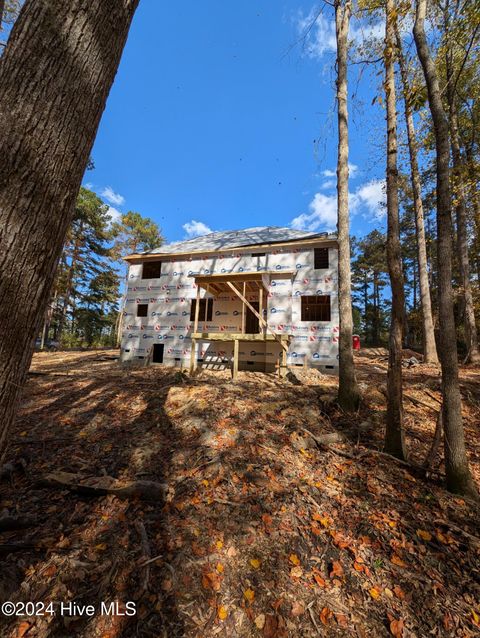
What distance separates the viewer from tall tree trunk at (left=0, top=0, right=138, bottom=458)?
1357 millimetres

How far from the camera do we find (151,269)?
15188 millimetres

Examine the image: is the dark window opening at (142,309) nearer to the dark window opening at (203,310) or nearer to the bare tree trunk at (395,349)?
the dark window opening at (203,310)

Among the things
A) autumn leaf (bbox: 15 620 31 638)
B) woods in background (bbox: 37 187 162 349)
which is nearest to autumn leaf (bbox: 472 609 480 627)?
autumn leaf (bbox: 15 620 31 638)

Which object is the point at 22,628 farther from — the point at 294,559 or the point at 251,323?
the point at 251,323

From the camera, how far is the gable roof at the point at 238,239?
13.5 m

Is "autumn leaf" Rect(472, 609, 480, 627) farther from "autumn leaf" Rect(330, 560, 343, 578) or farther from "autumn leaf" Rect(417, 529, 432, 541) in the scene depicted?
"autumn leaf" Rect(330, 560, 343, 578)

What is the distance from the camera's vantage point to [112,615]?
6.89 feet

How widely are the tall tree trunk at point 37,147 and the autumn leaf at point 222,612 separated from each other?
2.12 m

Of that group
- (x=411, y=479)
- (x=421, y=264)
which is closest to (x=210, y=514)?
(x=411, y=479)

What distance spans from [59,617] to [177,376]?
6.34 meters

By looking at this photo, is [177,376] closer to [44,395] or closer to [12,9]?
[44,395]

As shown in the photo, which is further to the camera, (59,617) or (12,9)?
(12,9)

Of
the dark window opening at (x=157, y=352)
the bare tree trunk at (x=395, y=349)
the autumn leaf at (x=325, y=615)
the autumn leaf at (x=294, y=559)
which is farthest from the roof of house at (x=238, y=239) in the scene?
the autumn leaf at (x=325, y=615)

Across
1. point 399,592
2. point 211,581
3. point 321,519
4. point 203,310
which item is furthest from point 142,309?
point 399,592
